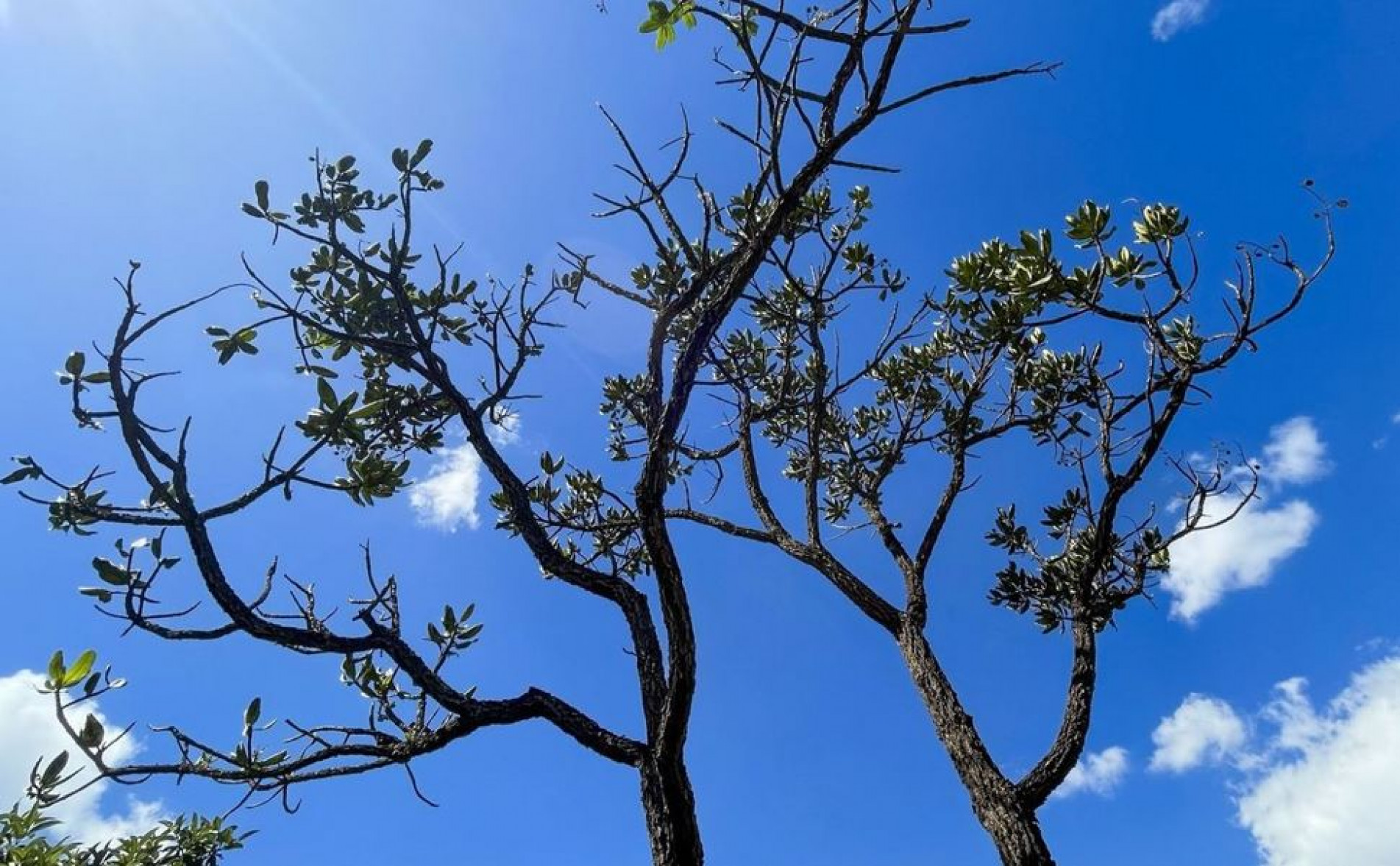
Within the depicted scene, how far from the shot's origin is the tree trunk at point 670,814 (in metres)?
3.13

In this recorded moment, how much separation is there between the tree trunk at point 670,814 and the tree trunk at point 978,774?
5.66ft

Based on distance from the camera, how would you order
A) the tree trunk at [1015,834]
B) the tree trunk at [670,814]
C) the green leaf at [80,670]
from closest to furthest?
the green leaf at [80,670] < the tree trunk at [670,814] < the tree trunk at [1015,834]

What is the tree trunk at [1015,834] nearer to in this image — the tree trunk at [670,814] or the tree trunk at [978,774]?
the tree trunk at [978,774]

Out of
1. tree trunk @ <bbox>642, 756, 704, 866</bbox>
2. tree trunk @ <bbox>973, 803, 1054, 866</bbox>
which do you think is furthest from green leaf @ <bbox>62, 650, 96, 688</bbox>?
tree trunk @ <bbox>973, 803, 1054, 866</bbox>

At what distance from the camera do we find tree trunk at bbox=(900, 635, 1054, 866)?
374 centimetres

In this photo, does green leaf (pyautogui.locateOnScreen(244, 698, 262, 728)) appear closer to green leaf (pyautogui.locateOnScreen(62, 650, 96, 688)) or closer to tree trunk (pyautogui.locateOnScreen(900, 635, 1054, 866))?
green leaf (pyautogui.locateOnScreen(62, 650, 96, 688))

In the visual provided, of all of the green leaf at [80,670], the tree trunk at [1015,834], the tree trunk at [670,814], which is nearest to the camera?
the green leaf at [80,670]

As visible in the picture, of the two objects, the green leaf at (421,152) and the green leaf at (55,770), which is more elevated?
the green leaf at (421,152)

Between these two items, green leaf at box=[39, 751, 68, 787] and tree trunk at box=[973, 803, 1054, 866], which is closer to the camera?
green leaf at box=[39, 751, 68, 787]

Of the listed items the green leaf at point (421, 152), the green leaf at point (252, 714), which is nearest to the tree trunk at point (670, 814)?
the green leaf at point (252, 714)

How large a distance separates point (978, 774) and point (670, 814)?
1.96 meters

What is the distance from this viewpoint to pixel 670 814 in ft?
10.5

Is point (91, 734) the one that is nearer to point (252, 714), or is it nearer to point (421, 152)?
point (252, 714)

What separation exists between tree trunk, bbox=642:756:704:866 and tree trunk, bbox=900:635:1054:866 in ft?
5.66
